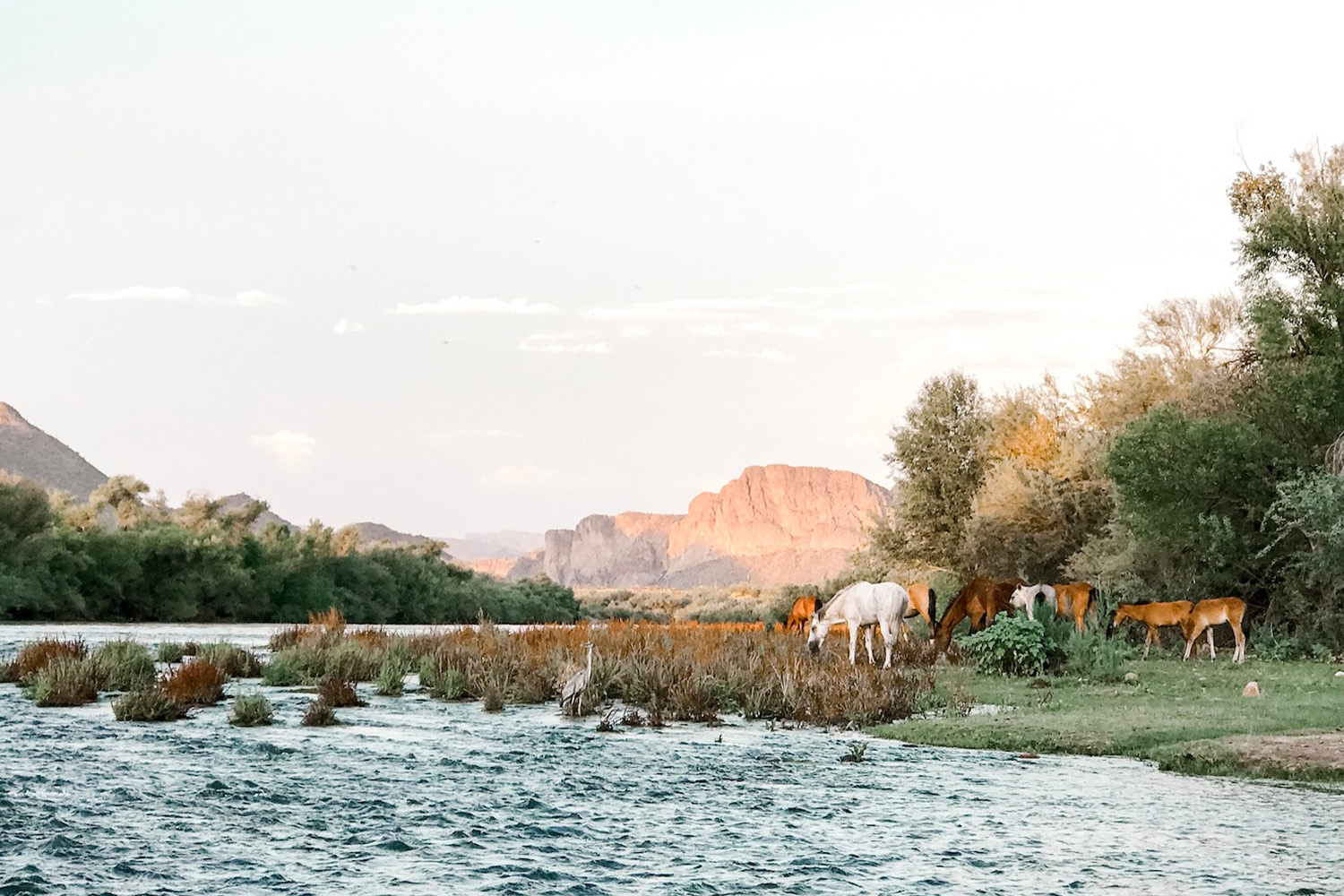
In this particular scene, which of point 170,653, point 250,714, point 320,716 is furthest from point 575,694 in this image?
point 170,653

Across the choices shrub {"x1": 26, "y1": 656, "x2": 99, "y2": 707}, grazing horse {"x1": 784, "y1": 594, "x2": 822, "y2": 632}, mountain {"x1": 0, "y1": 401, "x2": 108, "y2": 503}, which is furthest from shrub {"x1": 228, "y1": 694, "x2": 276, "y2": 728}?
mountain {"x1": 0, "y1": 401, "x2": 108, "y2": 503}

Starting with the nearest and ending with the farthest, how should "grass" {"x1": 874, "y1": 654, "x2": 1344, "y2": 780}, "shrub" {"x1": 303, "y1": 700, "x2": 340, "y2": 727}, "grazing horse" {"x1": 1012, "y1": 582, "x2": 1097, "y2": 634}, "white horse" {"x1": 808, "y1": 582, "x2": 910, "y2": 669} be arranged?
"grass" {"x1": 874, "y1": 654, "x2": 1344, "y2": 780}, "shrub" {"x1": 303, "y1": 700, "x2": 340, "y2": 727}, "white horse" {"x1": 808, "y1": 582, "x2": 910, "y2": 669}, "grazing horse" {"x1": 1012, "y1": 582, "x2": 1097, "y2": 634}

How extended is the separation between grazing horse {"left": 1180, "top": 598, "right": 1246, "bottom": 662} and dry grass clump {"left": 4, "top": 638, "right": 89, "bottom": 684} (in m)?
18.8

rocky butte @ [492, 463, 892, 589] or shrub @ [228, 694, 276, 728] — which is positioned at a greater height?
rocky butte @ [492, 463, 892, 589]

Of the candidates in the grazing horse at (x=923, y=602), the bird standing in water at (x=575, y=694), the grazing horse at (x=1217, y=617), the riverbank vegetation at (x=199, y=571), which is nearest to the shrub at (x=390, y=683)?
the bird standing in water at (x=575, y=694)

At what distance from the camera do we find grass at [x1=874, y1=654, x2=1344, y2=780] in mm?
12594

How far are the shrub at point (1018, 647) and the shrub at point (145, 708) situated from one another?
12.1 meters

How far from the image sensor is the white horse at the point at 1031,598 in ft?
78.7

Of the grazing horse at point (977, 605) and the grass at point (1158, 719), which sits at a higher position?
the grazing horse at point (977, 605)

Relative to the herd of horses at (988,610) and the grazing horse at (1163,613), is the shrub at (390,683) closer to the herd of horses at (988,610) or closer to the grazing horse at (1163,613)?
the herd of horses at (988,610)

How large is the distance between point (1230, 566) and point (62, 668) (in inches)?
861

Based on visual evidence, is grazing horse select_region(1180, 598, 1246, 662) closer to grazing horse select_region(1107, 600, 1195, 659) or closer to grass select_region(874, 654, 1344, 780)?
grazing horse select_region(1107, 600, 1195, 659)

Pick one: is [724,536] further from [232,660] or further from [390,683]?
[390,683]

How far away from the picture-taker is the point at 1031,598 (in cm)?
2466
